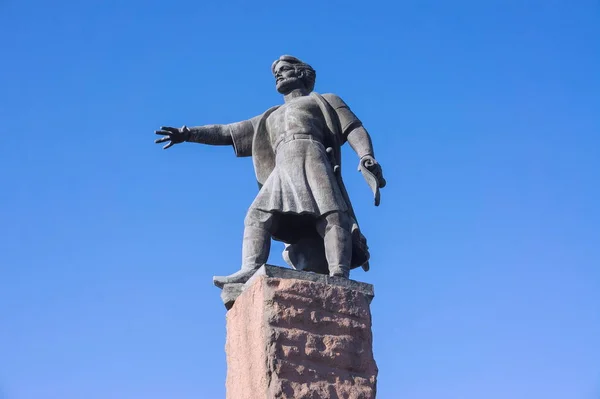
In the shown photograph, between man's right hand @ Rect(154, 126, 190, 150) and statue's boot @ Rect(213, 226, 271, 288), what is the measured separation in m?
1.29

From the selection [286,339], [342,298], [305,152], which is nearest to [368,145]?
[305,152]

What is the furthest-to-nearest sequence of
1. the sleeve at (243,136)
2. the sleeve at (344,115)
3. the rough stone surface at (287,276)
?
1. the sleeve at (243,136)
2. the sleeve at (344,115)
3. the rough stone surface at (287,276)

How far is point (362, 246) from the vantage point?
7715mm

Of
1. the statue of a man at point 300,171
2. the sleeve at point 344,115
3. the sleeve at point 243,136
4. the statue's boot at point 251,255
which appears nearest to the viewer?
the statue's boot at point 251,255

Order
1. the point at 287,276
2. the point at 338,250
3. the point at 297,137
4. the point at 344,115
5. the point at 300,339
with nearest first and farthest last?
the point at 300,339 < the point at 287,276 < the point at 338,250 < the point at 297,137 < the point at 344,115

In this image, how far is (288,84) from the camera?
836 cm

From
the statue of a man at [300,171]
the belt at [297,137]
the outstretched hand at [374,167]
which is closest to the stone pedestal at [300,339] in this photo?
the statue of a man at [300,171]

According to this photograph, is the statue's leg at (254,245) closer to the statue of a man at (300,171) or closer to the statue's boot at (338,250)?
the statue of a man at (300,171)

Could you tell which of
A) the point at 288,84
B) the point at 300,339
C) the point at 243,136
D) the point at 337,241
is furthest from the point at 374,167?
the point at 300,339

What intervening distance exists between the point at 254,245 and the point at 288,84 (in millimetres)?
1749

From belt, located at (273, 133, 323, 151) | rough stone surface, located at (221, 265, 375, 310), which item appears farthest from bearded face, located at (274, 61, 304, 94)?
rough stone surface, located at (221, 265, 375, 310)

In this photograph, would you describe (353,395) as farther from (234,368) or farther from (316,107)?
(316,107)

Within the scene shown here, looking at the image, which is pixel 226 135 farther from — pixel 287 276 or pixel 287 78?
pixel 287 276

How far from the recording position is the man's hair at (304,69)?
332 inches
